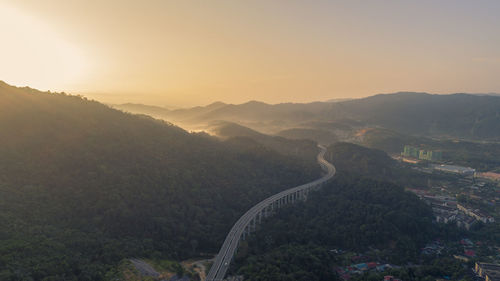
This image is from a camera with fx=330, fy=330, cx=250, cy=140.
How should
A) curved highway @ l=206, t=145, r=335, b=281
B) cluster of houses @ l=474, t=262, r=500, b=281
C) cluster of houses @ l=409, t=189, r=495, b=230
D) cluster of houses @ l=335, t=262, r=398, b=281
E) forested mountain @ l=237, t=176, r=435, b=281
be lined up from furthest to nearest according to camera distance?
cluster of houses @ l=409, t=189, r=495, b=230
cluster of houses @ l=474, t=262, r=500, b=281
cluster of houses @ l=335, t=262, r=398, b=281
forested mountain @ l=237, t=176, r=435, b=281
curved highway @ l=206, t=145, r=335, b=281

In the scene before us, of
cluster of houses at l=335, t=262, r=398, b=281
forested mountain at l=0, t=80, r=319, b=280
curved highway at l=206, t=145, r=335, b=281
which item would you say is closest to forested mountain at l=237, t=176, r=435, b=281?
cluster of houses at l=335, t=262, r=398, b=281

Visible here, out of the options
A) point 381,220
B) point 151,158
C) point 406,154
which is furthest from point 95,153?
point 406,154

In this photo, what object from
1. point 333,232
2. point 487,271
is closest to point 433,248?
point 487,271

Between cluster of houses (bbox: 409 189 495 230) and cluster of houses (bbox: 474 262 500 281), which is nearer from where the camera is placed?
cluster of houses (bbox: 474 262 500 281)

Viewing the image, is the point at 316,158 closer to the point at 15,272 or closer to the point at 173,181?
the point at 173,181

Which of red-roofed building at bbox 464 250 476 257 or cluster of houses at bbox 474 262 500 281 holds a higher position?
cluster of houses at bbox 474 262 500 281

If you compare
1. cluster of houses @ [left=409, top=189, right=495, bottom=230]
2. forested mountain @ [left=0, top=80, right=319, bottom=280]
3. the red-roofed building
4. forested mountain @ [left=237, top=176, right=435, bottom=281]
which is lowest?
the red-roofed building

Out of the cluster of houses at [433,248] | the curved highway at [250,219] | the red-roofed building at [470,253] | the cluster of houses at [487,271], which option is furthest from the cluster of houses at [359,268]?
the red-roofed building at [470,253]

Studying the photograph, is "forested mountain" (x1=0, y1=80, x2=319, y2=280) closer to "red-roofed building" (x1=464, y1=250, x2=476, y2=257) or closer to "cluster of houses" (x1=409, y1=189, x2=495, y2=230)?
"red-roofed building" (x1=464, y1=250, x2=476, y2=257)
